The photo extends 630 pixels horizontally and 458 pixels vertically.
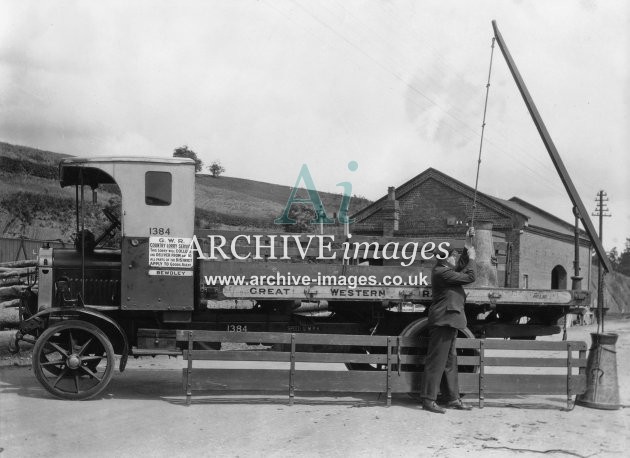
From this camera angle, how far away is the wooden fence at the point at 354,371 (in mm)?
7094

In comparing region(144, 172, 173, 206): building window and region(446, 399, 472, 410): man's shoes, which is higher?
region(144, 172, 173, 206): building window

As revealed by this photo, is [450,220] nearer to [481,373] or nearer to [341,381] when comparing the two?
[481,373]

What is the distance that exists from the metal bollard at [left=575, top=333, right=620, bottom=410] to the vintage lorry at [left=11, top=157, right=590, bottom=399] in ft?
1.92

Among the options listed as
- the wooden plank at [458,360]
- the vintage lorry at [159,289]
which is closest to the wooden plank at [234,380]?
the vintage lorry at [159,289]

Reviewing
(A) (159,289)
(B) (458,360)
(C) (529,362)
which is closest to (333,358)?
(B) (458,360)

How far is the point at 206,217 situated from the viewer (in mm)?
37500

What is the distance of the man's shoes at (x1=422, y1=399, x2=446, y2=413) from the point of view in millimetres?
6977

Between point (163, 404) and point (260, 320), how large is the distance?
4.87 feet

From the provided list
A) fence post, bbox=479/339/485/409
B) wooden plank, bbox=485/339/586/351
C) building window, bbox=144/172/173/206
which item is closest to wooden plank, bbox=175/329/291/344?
building window, bbox=144/172/173/206

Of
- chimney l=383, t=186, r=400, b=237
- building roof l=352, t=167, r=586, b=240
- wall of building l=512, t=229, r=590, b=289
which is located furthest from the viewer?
chimney l=383, t=186, r=400, b=237

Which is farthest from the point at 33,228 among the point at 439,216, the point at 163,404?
the point at 163,404

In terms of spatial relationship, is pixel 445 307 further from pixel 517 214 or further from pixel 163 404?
pixel 517 214

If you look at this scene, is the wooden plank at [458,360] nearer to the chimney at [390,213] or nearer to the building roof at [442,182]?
the building roof at [442,182]

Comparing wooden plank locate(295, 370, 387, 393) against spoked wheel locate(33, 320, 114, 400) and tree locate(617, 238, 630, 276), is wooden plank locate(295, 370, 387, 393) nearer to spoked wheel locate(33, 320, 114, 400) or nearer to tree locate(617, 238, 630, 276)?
spoked wheel locate(33, 320, 114, 400)
